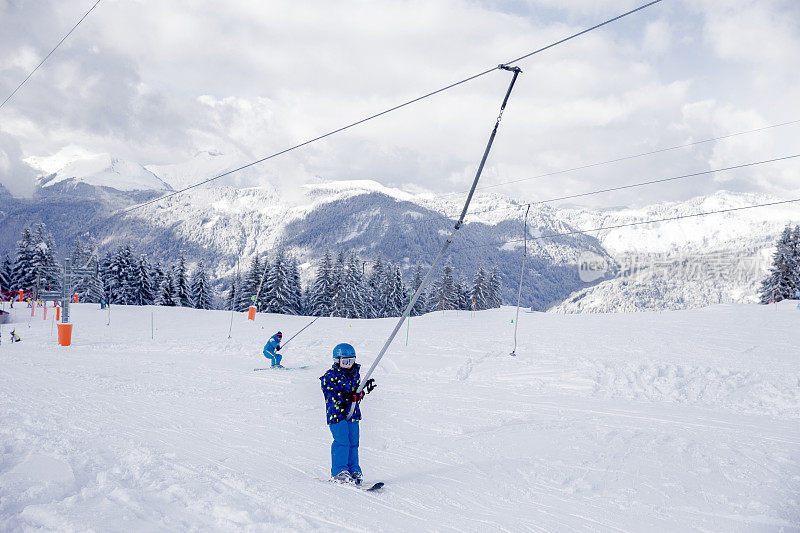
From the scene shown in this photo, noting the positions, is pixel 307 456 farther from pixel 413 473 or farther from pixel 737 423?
pixel 737 423

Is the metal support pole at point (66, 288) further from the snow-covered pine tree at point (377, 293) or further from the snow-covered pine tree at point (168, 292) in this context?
the snow-covered pine tree at point (377, 293)

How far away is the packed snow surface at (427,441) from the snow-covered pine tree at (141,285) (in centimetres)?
3940

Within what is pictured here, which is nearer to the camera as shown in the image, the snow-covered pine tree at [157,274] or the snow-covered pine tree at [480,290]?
the snow-covered pine tree at [157,274]

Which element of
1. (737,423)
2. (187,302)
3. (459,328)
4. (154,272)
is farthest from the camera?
(154,272)

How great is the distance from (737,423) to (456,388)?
6.61 meters

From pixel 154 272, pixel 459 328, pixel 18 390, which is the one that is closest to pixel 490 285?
pixel 459 328

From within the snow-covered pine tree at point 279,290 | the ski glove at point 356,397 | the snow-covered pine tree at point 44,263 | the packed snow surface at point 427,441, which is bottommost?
the packed snow surface at point 427,441

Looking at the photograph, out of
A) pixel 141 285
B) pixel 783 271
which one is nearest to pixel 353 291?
pixel 141 285

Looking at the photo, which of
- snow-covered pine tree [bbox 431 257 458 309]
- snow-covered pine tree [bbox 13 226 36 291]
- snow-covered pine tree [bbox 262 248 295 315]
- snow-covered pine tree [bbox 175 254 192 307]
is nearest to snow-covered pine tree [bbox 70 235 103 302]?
snow-covered pine tree [bbox 13 226 36 291]

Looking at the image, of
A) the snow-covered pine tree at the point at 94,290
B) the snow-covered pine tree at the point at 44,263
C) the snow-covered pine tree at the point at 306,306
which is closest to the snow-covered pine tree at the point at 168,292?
the snow-covered pine tree at the point at 94,290

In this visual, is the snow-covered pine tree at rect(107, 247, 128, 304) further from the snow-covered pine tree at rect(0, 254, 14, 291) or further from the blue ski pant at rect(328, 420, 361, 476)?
the blue ski pant at rect(328, 420, 361, 476)

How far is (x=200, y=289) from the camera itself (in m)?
57.3

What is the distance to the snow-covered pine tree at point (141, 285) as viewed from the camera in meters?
54.1

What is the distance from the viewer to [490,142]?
6602mm
